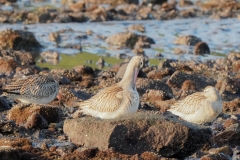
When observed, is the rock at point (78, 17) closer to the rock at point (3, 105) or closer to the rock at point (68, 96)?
the rock at point (68, 96)

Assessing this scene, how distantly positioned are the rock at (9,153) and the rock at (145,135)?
1317mm

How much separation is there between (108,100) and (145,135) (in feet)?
5.17

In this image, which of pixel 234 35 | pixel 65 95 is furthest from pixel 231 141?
Answer: pixel 234 35

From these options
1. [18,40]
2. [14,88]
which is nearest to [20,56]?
[18,40]

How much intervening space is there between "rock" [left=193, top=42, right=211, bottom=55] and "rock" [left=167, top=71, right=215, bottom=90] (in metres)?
6.32

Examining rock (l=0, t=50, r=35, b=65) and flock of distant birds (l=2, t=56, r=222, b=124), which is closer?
flock of distant birds (l=2, t=56, r=222, b=124)

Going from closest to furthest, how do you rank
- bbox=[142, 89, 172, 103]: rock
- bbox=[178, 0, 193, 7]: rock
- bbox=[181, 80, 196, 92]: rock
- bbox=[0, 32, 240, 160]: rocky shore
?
bbox=[0, 32, 240, 160]: rocky shore, bbox=[142, 89, 172, 103]: rock, bbox=[181, 80, 196, 92]: rock, bbox=[178, 0, 193, 7]: rock

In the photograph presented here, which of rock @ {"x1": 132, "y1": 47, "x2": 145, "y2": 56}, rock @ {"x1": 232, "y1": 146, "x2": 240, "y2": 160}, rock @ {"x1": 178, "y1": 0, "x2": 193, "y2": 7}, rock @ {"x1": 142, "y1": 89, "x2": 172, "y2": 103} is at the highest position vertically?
rock @ {"x1": 232, "y1": 146, "x2": 240, "y2": 160}

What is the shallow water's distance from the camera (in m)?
24.9

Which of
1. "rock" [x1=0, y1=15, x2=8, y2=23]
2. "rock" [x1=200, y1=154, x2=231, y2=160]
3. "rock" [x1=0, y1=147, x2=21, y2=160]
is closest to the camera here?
"rock" [x1=0, y1=147, x2=21, y2=160]

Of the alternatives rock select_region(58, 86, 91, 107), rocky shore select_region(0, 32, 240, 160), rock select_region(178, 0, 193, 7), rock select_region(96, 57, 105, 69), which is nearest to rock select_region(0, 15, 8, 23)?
rock select_region(96, 57, 105, 69)

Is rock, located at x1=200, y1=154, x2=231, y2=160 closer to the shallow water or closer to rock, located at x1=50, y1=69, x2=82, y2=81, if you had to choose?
rock, located at x1=50, y1=69, x2=82, y2=81

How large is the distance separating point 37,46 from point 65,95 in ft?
33.5

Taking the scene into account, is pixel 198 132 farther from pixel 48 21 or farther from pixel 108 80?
pixel 48 21
